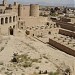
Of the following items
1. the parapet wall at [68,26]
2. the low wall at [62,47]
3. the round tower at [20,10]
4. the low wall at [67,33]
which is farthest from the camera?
the round tower at [20,10]

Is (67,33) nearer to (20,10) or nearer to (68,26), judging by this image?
(68,26)

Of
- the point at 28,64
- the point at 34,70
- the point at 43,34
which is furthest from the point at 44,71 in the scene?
the point at 43,34

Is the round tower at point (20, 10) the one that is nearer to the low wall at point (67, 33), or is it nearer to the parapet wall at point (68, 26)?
the parapet wall at point (68, 26)

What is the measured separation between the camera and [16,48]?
19859mm

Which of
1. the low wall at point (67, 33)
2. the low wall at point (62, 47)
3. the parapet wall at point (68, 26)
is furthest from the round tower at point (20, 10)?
the low wall at point (62, 47)

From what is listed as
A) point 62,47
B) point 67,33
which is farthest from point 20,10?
point 62,47

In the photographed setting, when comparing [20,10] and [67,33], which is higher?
[20,10]

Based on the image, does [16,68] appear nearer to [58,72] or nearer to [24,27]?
[58,72]

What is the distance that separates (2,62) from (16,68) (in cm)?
149

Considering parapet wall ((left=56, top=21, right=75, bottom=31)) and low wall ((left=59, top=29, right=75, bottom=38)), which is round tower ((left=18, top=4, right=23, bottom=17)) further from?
low wall ((left=59, top=29, right=75, bottom=38))

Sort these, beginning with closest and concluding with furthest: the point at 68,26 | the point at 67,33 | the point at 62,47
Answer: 1. the point at 62,47
2. the point at 67,33
3. the point at 68,26

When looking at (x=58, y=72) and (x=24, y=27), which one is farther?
(x=24, y=27)


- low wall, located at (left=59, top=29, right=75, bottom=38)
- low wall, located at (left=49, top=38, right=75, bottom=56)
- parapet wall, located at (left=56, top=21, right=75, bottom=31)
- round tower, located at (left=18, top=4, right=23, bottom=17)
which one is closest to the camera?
low wall, located at (left=49, top=38, right=75, bottom=56)

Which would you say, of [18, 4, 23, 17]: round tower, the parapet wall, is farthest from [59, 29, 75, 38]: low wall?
[18, 4, 23, 17]: round tower
